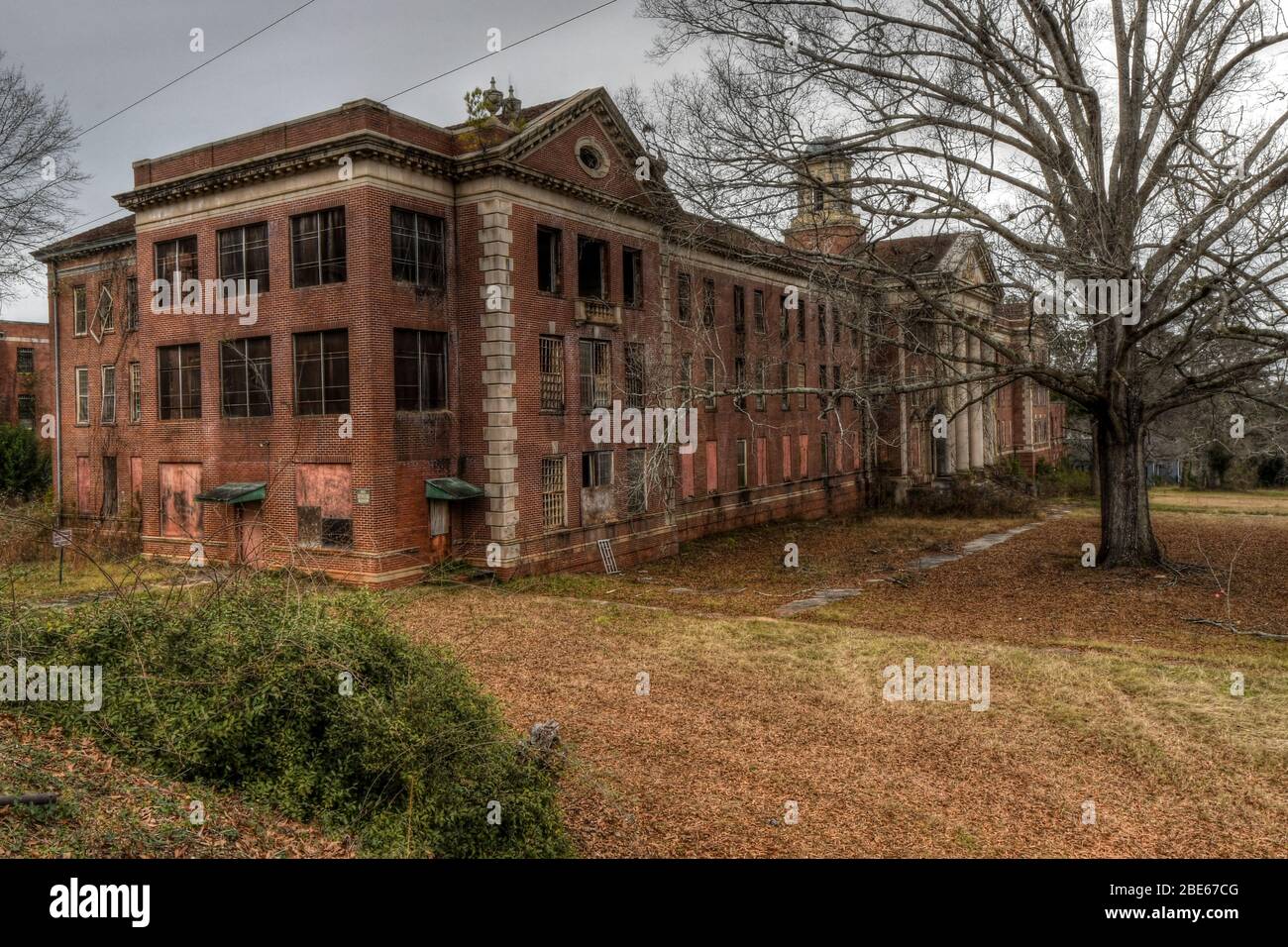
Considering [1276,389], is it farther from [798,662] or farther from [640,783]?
[640,783]

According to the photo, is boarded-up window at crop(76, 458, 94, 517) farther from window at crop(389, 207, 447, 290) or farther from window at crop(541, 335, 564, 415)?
window at crop(541, 335, 564, 415)

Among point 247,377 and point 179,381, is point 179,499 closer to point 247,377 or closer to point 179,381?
point 179,381

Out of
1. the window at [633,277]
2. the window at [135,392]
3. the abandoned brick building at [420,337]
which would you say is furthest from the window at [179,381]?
the window at [633,277]

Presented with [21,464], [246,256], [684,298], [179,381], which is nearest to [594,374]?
[684,298]

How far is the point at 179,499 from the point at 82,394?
41.3 ft

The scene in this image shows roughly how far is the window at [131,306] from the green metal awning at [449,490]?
1716 cm

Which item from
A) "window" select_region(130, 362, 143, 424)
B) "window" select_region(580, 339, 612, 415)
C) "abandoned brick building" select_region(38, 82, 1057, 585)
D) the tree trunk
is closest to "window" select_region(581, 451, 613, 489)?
"abandoned brick building" select_region(38, 82, 1057, 585)

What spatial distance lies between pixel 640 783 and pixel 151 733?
16.2ft

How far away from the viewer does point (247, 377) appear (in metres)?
24.9

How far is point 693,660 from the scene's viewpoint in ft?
52.4

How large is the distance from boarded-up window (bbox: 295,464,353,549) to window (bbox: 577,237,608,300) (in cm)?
908
